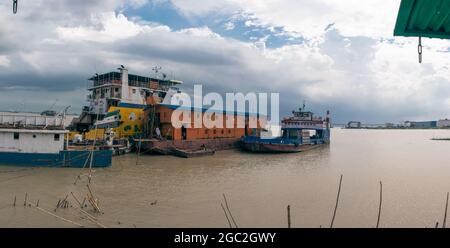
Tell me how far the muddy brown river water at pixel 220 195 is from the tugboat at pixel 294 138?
36.1 ft

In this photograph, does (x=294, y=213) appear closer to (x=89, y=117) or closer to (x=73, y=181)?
(x=73, y=181)

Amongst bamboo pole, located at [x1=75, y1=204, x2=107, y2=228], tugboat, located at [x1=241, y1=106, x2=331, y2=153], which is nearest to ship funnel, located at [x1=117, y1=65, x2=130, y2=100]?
Result: tugboat, located at [x1=241, y1=106, x2=331, y2=153]

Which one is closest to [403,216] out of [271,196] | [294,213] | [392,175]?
[294,213]

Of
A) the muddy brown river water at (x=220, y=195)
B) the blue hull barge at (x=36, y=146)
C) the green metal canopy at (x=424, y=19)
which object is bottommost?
the muddy brown river water at (x=220, y=195)

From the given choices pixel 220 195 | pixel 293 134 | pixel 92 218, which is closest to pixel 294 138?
pixel 293 134

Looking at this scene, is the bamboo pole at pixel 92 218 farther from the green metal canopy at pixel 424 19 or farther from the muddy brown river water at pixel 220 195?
the green metal canopy at pixel 424 19

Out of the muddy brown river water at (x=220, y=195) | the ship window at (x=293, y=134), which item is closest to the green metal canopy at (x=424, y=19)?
the muddy brown river water at (x=220, y=195)

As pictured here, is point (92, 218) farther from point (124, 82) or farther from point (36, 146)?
point (124, 82)

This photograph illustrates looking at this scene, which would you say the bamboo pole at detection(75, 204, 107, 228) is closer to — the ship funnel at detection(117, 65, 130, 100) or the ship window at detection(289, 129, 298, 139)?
the ship funnel at detection(117, 65, 130, 100)

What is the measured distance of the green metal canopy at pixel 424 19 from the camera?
4.54 metres

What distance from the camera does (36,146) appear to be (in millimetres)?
17516

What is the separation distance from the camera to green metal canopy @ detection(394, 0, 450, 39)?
14.9 ft

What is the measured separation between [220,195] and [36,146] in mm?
12567
